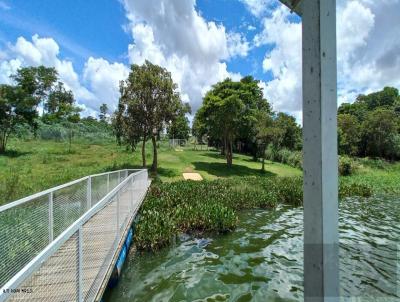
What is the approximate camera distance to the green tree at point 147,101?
74.9ft

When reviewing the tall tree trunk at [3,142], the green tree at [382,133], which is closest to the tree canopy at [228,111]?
the tall tree trunk at [3,142]

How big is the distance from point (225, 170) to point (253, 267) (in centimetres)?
2114

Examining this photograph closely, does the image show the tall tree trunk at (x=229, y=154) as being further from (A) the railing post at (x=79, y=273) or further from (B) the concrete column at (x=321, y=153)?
(B) the concrete column at (x=321, y=153)

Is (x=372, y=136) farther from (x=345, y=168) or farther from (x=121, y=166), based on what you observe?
(x=121, y=166)

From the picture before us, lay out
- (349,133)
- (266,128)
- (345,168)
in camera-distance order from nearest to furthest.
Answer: (266,128)
(345,168)
(349,133)

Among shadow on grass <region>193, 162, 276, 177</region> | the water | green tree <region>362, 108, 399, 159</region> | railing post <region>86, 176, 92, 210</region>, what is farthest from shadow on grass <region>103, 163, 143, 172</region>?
green tree <region>362, 108, 399, 159</region>

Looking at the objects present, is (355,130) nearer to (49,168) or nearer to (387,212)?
(387,212)

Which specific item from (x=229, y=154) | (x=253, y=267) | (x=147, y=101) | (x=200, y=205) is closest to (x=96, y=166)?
(x=147, y=101)

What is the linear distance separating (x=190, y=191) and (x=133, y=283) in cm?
924

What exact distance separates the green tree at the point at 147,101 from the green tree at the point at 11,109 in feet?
43.4

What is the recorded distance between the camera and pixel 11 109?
29953mm

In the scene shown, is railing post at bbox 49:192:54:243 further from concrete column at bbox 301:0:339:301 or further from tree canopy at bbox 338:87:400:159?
tree canopy at bbox 338:87:400:159

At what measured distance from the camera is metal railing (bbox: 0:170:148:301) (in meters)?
2.83

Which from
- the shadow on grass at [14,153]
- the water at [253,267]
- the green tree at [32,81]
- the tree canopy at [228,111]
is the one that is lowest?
the water at [253,267]
